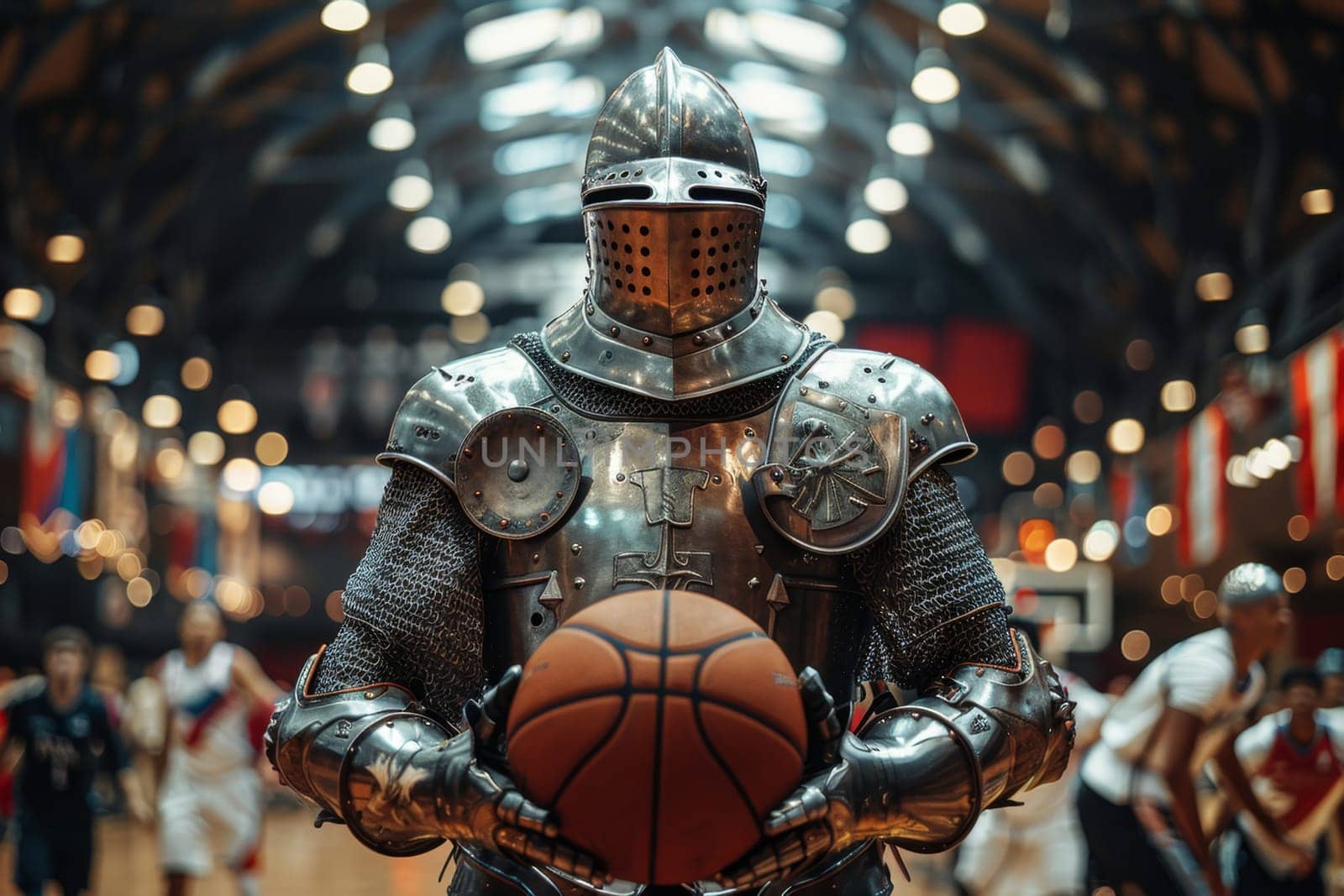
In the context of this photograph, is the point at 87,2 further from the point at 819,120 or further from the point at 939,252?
the point at 939,252

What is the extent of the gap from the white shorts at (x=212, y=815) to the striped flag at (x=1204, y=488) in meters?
13.7

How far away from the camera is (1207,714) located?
318 inches

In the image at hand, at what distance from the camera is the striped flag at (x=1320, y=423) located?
15.5 m

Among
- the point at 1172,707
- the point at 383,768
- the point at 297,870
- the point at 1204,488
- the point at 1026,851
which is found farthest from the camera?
the point at 1204,488

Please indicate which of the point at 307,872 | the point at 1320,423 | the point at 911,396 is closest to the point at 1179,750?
the point at 911,396

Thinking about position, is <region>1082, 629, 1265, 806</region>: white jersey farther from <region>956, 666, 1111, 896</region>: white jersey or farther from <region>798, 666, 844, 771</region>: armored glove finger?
<region>798, 666, 844, 771</region>: armored glove finger

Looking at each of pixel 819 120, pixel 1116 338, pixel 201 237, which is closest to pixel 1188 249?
pixel 1116 338

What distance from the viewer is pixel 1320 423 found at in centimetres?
1598

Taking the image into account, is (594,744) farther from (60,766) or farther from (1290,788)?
(60,766)

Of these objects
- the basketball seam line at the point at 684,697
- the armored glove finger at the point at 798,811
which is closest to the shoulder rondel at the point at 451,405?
the basketball seam line at the point at 684,697

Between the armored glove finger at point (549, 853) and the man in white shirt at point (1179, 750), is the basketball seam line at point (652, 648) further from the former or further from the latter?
the man in white shirt at point (1179, 750)

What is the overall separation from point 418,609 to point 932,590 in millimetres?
1223

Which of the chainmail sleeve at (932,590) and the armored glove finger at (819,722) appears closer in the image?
the armored glove finger at (819,722)

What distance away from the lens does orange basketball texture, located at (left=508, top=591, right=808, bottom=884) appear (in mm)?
3562
